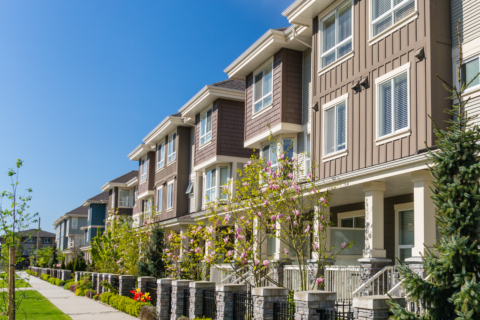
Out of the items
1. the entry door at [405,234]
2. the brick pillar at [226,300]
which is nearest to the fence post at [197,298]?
the brick pillar at [226,300]

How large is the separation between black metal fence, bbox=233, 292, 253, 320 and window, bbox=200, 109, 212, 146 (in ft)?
45.4

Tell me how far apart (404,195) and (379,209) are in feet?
7.72

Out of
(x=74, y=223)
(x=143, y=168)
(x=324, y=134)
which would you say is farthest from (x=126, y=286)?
(x=74, y=223)

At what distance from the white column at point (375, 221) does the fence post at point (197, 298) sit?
4630 millimetres

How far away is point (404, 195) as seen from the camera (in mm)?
15484

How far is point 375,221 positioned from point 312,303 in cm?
440

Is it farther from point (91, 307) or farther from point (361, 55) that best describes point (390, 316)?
point (91, 307)

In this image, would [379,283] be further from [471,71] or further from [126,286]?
[126,286]

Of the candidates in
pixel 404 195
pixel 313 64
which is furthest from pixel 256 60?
pixel 404 195

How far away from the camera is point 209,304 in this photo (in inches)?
574

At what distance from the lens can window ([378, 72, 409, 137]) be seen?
12953 millimetres

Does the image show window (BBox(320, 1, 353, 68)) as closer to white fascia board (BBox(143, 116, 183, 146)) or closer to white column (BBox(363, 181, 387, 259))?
white column (BBox(363, 181, 387, 259))

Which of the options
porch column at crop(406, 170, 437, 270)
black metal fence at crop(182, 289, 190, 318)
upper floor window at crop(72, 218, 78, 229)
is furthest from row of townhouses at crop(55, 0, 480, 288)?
upper floor window at crop(72, 218, 78, 229)

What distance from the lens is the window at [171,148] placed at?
31.6 m
